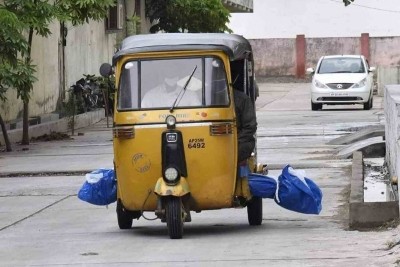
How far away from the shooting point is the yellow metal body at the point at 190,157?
38.8ft

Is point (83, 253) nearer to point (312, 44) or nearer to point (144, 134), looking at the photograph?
point (144, 134)

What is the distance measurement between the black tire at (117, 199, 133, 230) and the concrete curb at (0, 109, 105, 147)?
12.2 m

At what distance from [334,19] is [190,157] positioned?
193ft

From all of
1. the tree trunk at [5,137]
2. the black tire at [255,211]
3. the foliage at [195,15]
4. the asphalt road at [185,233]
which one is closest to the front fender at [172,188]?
the asphalt road at [185,233]

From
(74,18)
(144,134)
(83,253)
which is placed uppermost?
(74,18)

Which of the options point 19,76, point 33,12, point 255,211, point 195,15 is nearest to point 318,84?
point 195,15

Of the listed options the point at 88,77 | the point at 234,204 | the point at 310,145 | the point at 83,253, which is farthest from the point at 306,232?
the point at 88,77

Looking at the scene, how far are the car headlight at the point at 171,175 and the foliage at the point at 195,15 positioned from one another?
26.1 meters

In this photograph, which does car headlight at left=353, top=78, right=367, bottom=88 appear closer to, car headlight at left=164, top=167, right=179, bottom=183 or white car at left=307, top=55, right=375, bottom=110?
white car at left=307, top=55, right=375, bottom=110

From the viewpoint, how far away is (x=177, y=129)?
464 inches

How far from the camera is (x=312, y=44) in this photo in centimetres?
6738

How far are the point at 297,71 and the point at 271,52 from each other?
1.92 metres

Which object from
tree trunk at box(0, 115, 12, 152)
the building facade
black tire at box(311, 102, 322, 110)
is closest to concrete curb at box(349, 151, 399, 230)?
tree trunk at box(0, 115, 12, 152)

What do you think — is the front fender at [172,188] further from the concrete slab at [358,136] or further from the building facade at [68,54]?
the building facade at [68,54]
